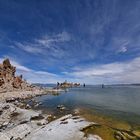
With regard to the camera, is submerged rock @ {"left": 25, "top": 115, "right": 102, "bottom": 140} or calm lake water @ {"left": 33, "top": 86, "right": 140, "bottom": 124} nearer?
submerged rock @ {"left": 25, "top": 115, "right": 102, "bottom": 140}

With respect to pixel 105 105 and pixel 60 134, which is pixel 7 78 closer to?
pixel 105 105

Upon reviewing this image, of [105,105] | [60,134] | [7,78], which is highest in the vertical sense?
[7,78]

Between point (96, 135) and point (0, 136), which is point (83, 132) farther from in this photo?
point (0, 136)

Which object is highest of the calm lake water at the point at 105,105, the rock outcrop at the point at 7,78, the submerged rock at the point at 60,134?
the rock outcrop at the point at 7,78

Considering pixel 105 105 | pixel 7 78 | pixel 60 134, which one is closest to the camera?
pixel 60 134

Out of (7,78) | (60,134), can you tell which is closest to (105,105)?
(60,134)

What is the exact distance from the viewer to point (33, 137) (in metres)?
20.3

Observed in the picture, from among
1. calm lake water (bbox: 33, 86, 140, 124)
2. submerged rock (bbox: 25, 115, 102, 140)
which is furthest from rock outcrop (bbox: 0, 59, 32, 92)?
submerged rock (bbox: 25, 115, 102, 140)

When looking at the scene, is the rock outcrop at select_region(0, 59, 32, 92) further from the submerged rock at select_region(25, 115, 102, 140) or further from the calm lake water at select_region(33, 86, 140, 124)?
the submerged rock at select_region(25, 115, 102, 140)

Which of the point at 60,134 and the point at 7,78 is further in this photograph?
the point at 7,78

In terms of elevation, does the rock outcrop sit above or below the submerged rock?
above

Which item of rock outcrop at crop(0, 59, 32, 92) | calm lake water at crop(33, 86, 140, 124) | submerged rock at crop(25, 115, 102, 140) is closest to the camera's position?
submerged rock at crop(25, 115, 102, 140)

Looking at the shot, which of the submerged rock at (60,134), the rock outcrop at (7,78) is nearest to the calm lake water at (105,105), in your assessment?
the submerged rock at (60,134)

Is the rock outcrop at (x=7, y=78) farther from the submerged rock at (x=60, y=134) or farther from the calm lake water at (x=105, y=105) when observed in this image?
the submerged rock at (x=60, y=134)
